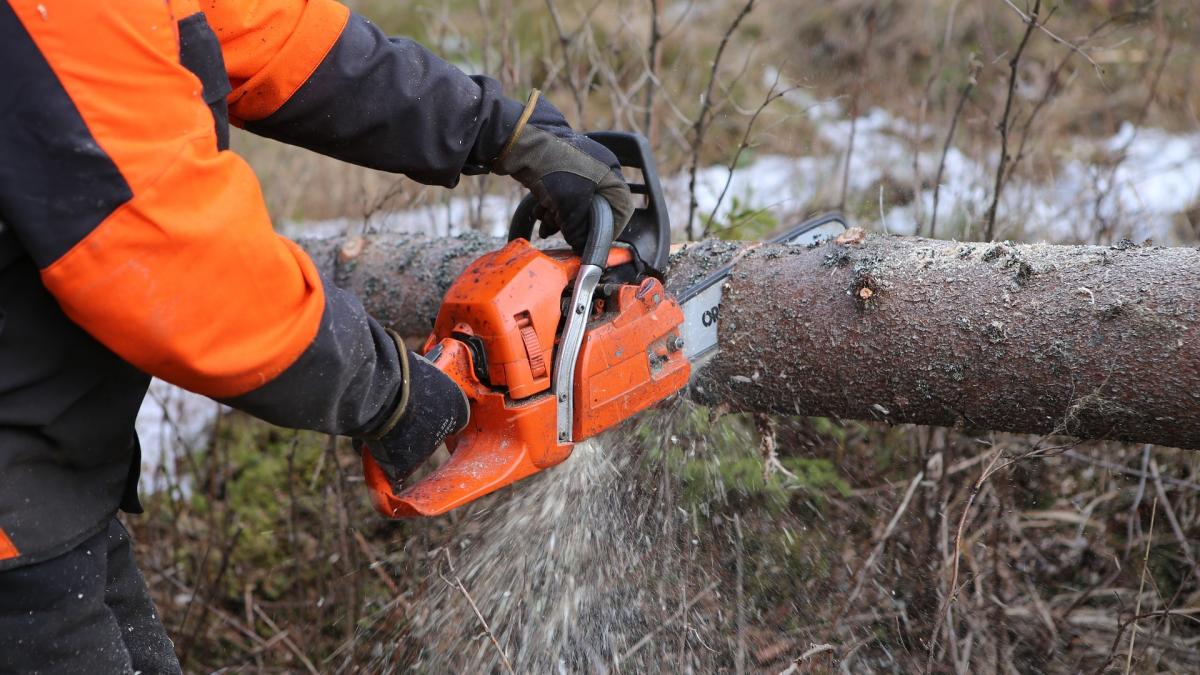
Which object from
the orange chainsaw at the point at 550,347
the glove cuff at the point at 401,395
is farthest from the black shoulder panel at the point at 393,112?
the glove cuff at the point at 401,395

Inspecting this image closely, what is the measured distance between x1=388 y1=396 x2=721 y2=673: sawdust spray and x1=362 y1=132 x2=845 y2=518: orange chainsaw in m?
0.36

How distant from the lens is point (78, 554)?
165cm

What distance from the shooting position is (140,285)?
1.39 m

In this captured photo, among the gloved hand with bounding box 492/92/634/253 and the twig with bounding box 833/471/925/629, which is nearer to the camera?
the gloved hand with bounding box 492/92/634/253

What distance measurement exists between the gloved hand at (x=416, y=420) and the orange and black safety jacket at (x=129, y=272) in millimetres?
62

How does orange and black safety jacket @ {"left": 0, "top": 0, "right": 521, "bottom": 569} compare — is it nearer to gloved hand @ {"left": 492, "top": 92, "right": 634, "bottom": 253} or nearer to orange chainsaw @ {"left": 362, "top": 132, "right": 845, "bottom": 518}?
orange chainsaw @ {"left": 362, "top": 132, "right": 845, "bottom": 518}

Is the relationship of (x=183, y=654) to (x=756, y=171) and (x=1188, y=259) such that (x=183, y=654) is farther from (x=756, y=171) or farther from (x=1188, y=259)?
(x=756, y=171)

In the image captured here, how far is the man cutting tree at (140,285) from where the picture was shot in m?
1.34

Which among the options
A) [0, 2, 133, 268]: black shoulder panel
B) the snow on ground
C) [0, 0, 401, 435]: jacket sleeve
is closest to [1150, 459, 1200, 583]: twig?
the snow on ground

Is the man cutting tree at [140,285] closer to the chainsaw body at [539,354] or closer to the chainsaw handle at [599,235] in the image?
the chainsaw body at [539,354]

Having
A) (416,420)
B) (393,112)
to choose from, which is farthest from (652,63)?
(416,420)

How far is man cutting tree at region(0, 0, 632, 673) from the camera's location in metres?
1.34

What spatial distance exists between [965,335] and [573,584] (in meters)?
1.24

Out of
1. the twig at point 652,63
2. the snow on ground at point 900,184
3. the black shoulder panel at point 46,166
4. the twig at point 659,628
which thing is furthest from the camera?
the snow on ground at point 900,184
